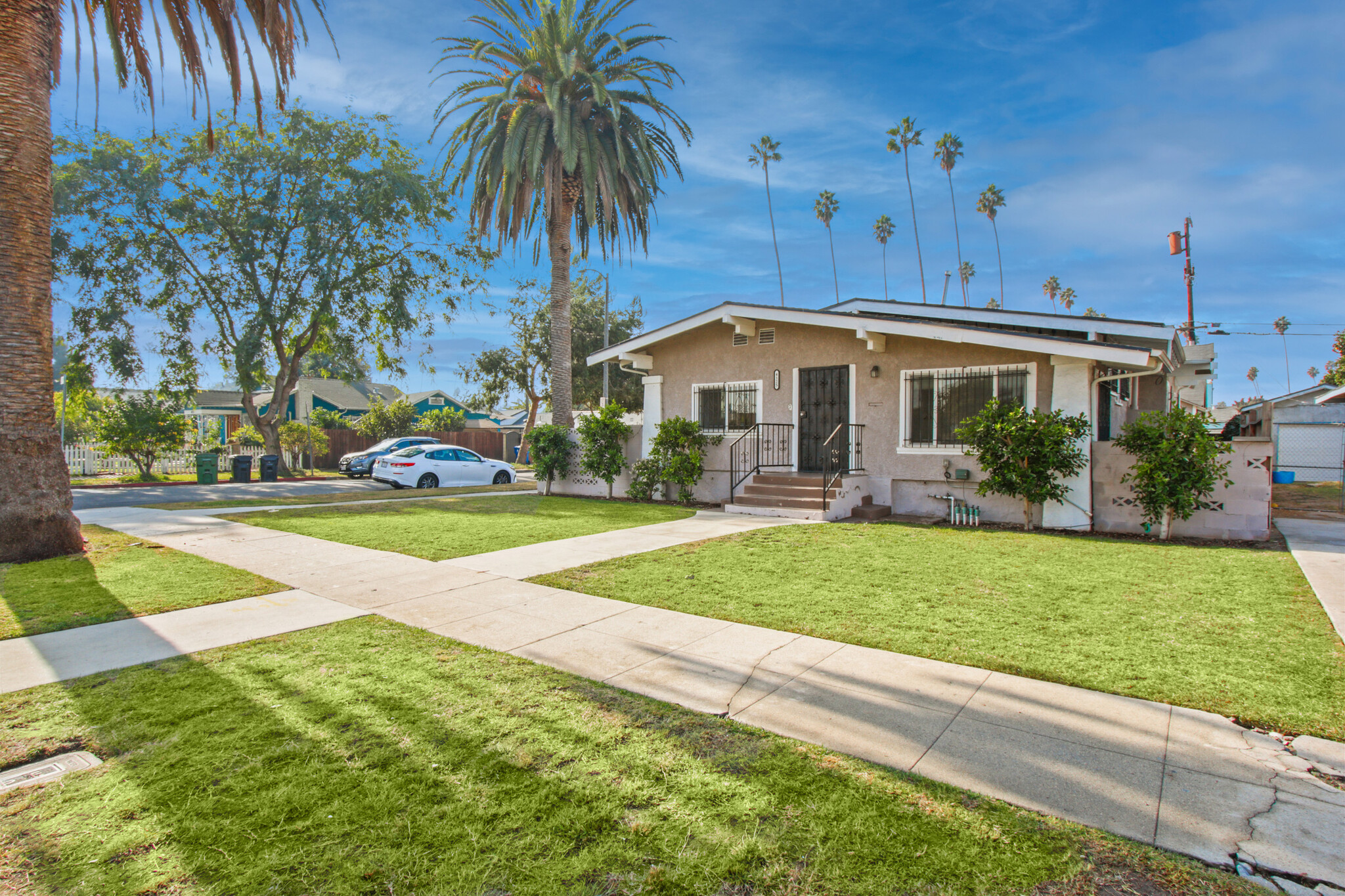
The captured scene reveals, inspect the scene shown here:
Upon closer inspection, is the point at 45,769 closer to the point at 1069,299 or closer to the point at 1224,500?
the point at 1224,500

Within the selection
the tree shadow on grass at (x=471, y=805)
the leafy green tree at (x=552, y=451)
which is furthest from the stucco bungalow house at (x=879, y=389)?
the tree shadow on grass at (x=471, y=805)

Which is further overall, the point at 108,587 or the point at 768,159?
the point at 768,159

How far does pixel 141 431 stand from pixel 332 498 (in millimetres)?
12161

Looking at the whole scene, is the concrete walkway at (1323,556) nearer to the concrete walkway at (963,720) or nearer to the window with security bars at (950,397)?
the concrete walkway at (963,720)

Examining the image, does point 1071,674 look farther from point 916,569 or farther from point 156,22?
point 156,22

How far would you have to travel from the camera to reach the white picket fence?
23750 millimetres

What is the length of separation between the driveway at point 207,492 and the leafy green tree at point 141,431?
348cm

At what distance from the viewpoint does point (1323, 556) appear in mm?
7512

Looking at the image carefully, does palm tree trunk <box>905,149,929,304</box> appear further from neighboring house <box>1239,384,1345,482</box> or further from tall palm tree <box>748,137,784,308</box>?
neighboring house <box>1239,384,1345,482</box>

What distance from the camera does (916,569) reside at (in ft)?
22.1

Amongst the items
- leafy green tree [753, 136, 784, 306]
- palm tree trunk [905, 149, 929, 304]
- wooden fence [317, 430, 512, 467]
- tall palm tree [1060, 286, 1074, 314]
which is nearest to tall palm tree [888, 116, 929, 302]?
palm tree trunk [905, 149, 929, 304]

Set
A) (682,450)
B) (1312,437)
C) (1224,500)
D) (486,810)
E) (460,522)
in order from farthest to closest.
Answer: (1312,437) < (682,450) < (460,522) < (1224,500) < (486,810)

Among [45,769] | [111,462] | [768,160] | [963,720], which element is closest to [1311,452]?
[963,720]

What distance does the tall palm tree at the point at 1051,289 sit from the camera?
76625 millimetres
